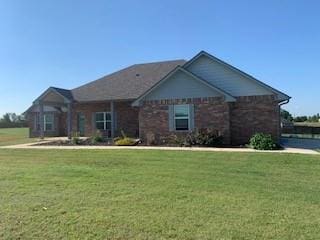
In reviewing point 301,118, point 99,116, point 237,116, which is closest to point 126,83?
point 99,116

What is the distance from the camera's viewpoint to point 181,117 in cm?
2339

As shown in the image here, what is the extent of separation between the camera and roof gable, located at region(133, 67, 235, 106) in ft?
73.9

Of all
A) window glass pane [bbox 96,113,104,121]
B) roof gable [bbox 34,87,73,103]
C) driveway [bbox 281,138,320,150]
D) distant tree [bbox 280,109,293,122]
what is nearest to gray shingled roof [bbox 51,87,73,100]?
roof gable [bbox 34,87,73,103]

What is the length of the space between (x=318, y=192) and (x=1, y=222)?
21.7 ft

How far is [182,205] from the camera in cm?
738

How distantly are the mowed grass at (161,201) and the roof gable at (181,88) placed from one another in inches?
374

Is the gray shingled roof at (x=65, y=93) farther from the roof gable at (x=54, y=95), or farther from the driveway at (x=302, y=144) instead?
the driveway at (x=302, y=144)

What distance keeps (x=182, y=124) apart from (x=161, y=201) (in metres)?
15.8

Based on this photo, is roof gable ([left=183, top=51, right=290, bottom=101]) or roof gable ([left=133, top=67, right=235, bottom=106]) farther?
roof gable ([left=133, top=67, right=235, bottom=106])

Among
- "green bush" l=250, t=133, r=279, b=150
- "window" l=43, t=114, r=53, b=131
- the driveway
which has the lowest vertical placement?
the driveway

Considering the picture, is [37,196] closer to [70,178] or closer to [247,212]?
[70,178]

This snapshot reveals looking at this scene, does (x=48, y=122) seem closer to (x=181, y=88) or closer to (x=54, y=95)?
(x=54, y=95)

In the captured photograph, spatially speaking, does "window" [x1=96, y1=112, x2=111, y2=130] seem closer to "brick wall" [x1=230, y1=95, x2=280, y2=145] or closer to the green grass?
the green grass

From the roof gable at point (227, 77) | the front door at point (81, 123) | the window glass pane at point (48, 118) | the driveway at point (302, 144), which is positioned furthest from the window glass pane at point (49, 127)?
the driveway at point (302, 144)
